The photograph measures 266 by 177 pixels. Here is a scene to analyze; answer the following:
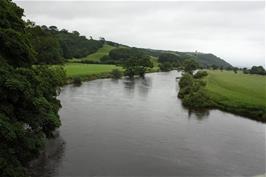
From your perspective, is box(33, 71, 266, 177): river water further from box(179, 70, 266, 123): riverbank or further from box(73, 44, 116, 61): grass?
box(73, 44, 116, 61): grass

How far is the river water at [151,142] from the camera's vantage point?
3002cm

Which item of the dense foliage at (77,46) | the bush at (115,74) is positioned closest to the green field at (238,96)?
the bush at (115,74)

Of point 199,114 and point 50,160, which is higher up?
point 199,114

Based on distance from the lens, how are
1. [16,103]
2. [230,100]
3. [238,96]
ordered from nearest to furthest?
[16,103] → [230,100] → [238,96]

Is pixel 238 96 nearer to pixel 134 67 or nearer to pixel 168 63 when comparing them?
pixel 134 67

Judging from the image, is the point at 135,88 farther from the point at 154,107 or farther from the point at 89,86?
the point at 154,107

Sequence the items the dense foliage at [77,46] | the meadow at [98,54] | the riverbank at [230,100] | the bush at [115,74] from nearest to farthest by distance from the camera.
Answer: the riverbank at [230,100]
the bush at [115,74]
the dense foliage at [77,46]
the meadow at [98,54]

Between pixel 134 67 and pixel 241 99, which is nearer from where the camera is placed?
pixel 241 99

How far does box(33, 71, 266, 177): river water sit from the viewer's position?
3002cm

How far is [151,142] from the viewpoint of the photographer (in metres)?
37.0

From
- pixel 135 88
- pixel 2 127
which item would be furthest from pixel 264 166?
pixel 135 88

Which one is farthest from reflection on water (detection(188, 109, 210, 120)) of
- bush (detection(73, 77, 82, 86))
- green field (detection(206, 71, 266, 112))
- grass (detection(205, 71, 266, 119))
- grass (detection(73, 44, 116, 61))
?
grass (detection(73, 44, 116, 61))

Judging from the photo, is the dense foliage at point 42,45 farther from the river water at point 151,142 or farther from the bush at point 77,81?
the bush at point 77,81

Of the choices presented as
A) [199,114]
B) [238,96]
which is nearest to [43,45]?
[199,114]
